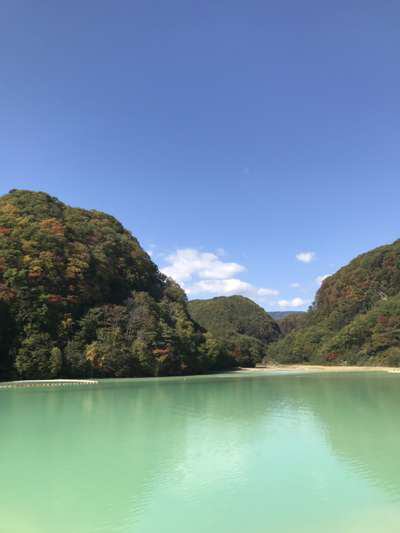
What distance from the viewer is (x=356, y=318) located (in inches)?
2406

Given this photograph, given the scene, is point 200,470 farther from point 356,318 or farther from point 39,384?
point 356,318

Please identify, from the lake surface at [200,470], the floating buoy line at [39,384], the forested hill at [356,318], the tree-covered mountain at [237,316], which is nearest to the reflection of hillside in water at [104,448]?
the lake surface at [200,470]

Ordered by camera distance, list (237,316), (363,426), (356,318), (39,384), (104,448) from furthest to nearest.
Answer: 1. (237,316)
2. (356,318)
3. (39,384)
4. (363,426)
5. (104,448)

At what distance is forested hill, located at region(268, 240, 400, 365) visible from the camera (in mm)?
53125

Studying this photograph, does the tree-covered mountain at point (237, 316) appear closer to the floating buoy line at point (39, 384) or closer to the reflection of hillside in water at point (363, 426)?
the floating buoy line at point (39, 384)

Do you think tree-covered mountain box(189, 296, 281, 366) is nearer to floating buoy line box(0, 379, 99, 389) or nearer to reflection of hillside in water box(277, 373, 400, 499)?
floating buoy line box(0, 379, 99, 389)

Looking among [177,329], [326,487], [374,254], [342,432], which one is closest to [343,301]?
[374,254]

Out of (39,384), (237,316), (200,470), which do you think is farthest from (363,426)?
(237,316)

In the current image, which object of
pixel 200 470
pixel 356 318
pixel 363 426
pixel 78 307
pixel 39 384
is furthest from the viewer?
pixel 356 318

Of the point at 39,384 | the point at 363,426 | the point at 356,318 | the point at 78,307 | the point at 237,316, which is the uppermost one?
the point at 237,316

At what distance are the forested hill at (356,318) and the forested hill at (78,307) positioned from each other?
17124mm

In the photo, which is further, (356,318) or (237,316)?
(237,316)

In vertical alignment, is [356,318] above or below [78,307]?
below

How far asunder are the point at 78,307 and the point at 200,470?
31301 mm
